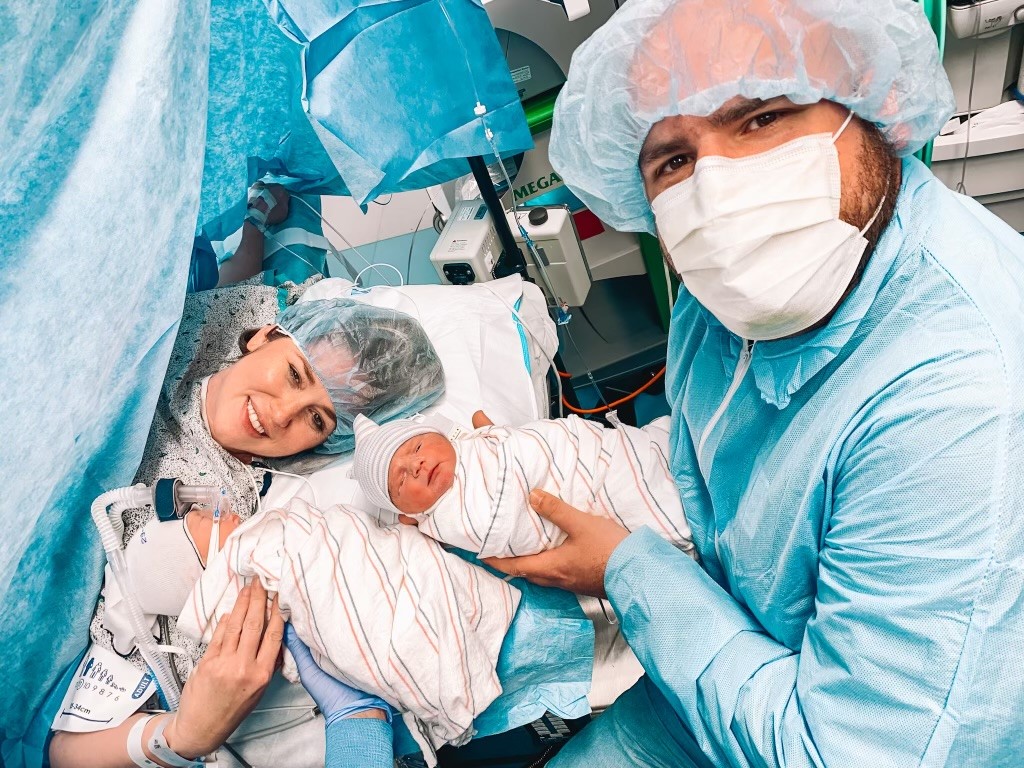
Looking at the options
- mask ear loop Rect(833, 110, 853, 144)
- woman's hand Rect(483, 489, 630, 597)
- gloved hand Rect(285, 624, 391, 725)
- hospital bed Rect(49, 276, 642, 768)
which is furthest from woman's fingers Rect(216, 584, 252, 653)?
mask ear loop Rect(833, 110, 853, 144)

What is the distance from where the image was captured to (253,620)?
1217mm

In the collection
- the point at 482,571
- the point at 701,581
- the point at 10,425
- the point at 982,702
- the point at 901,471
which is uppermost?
the point at 10,425

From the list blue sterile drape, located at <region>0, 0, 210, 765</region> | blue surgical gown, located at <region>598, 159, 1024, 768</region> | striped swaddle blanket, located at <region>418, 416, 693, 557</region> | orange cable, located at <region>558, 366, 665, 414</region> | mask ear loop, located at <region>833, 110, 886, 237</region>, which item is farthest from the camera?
orange cable, located at <region>558, 366, 665, 414</region>

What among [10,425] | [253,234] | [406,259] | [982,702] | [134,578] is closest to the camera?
[982,702]

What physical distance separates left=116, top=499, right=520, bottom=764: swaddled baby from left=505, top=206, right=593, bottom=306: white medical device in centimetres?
89

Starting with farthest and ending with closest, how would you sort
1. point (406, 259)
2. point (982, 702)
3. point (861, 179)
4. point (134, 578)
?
point (406, 259)
point (134, 578)
point (861, 179)
point (982, 702)

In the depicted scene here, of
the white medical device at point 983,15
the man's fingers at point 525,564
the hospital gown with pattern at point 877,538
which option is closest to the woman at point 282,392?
the man's fingers at point 525,564

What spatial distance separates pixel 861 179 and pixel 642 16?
0.37m

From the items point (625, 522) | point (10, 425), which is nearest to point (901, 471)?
point (625, 522)

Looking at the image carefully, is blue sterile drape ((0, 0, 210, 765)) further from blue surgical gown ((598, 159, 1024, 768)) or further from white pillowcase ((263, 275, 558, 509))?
blue surgical gown ((598, 159, 1024, 768))

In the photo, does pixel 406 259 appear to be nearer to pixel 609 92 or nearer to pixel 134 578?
pixel 134 578

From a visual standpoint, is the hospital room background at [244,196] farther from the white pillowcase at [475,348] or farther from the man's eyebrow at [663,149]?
the man's eyebrow at [663,149]

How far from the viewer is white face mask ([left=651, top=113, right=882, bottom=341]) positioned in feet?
2.69

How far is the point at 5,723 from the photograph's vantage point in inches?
46.4
